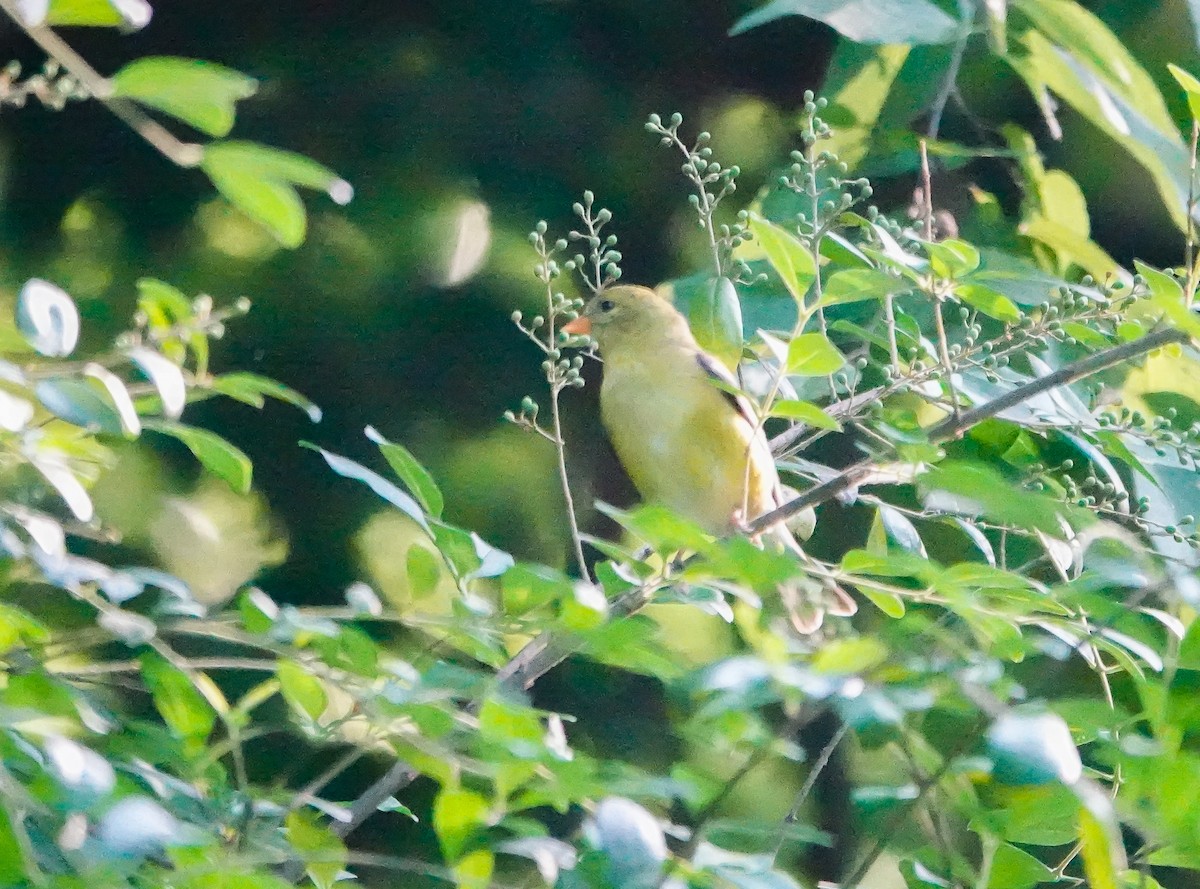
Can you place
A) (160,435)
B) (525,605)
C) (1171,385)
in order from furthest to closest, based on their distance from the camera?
(160,435), (1171,385), (525,605)

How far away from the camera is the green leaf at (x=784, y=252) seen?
0.88 meters

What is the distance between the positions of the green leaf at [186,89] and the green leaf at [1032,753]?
0.50m

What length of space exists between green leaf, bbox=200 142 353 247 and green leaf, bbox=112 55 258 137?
17 mm

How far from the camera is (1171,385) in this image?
1.54 meters

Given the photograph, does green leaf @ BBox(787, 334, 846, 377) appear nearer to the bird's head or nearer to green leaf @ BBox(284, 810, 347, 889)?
green leaf @ BBox(284, 810, 347, 889)

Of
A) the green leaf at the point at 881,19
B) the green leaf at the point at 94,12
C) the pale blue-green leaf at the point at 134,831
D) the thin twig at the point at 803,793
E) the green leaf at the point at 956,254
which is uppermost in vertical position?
the green leaf at the point at 881,19

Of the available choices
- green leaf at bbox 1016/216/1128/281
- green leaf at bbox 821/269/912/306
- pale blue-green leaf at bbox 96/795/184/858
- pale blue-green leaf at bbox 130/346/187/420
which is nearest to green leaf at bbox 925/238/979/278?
green leaf at bbox 821/269/912/306

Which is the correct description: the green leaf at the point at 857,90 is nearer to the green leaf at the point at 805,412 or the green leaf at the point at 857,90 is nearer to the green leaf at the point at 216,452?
the green leaf at the point at 805,412

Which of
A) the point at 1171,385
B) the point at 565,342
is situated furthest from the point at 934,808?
the point at 1171,385

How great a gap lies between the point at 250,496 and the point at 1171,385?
4.34 feet

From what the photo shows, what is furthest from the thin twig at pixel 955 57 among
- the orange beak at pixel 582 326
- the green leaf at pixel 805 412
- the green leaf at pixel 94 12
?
the green leaf at pixel 94 12

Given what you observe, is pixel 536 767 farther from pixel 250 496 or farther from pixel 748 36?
pixel 748 36

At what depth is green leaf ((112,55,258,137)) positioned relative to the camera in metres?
0.69

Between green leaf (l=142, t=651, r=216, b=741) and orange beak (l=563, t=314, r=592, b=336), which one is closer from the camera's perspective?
green leaf (l=142, t=651, r=216, b=741)
